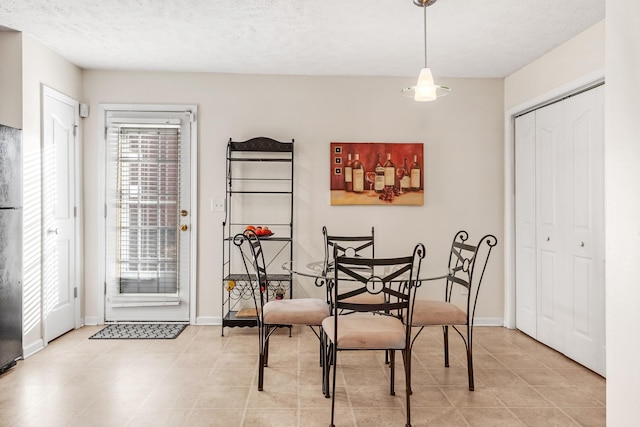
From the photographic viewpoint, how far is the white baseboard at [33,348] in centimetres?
352

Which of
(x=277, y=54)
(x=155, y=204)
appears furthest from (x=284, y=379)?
(x=277, y=54)

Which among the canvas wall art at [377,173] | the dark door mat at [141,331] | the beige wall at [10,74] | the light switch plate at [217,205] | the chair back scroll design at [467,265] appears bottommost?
the dark door mat at [141,331]

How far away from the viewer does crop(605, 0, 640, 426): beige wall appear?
5.51 ft

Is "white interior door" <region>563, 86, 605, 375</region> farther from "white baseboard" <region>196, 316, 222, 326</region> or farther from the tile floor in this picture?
"white baseboard" <region>196, 316, 222, 326</region>

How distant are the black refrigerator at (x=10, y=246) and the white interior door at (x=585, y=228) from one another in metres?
4.07

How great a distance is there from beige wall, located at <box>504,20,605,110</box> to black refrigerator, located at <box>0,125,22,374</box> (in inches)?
161

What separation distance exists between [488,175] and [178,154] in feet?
10.0

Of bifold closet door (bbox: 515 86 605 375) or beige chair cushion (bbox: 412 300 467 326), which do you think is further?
bifold closet door (bbox: 515 86 605 375)

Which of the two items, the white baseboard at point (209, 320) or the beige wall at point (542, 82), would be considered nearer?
the beige wall at point (542, 82)

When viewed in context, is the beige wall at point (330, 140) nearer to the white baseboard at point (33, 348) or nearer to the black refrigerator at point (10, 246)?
the white baseboard at point (33, 348)

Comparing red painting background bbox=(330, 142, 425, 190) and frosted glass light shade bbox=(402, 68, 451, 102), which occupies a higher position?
frosted glass light shade bbox=(402, 68, 451, 102)

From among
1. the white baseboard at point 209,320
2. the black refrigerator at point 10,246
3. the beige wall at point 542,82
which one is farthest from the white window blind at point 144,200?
the beige wall at point 542,82

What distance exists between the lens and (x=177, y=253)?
448 centimetres

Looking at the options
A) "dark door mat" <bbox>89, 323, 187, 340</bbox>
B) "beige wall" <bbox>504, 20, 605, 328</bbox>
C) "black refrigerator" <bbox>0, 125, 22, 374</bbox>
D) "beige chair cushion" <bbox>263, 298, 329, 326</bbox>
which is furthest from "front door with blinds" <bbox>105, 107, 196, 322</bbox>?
"beige wall" <bbox>504, 20, 605, 328</bbox>
